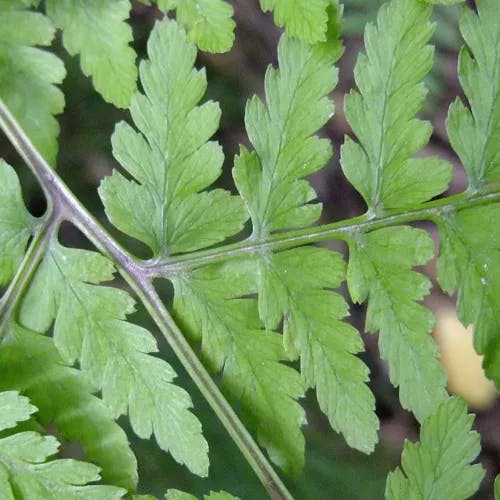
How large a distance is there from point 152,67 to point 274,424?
72 cm

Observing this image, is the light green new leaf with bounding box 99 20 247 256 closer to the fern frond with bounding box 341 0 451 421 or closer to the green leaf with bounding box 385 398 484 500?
the fern frond with bounding box 341 0 451 421

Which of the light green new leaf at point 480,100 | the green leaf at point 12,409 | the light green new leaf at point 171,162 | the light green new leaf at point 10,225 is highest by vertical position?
the light green new leaf at point 480,100

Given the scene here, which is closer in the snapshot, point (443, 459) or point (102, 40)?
point (443, 459)

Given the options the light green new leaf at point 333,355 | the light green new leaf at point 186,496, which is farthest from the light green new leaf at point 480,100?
the light green new leaf at point 186,496

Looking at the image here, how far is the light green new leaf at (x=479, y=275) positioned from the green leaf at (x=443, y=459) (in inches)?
4.5

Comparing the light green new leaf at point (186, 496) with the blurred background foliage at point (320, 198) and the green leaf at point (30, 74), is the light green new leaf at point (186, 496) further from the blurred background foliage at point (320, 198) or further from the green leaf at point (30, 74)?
the green leaf at point (30, 74)

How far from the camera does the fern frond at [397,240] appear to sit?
1.21 m

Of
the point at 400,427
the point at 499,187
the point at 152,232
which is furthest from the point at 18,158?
the point at 400,427

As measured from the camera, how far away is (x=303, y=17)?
1.15 m

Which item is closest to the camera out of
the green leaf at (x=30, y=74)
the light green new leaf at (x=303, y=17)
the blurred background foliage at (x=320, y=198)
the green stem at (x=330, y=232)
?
the light green new leaf at (x=303, y=17)

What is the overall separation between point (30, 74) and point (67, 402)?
2.25ft

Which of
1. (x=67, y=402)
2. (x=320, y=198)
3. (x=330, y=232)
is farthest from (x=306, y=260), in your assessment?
(x=320, y=198)

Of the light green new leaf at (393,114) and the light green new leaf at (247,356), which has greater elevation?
the light green new leaf at (393,114)

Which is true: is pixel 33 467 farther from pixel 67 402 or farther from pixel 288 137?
pixel 288 137
